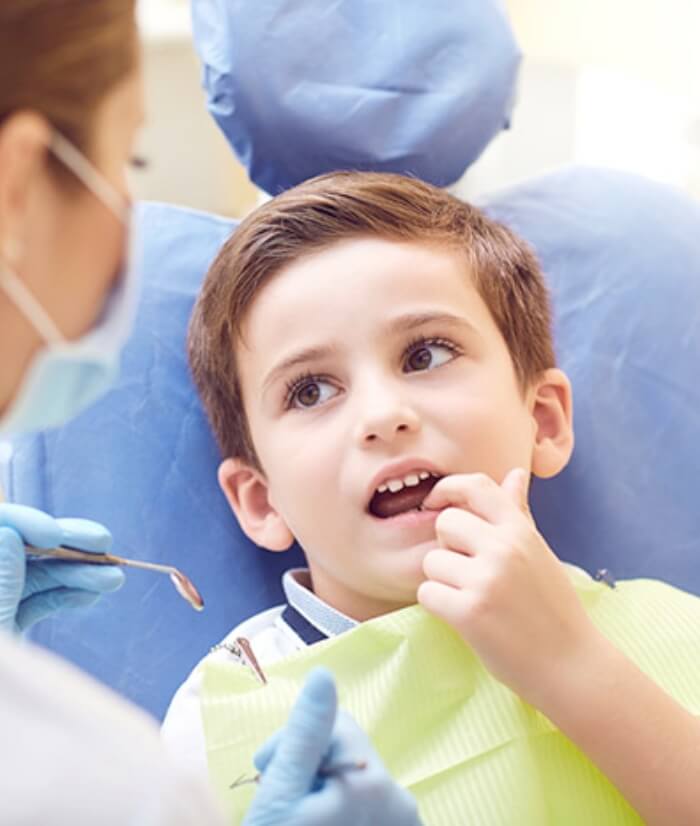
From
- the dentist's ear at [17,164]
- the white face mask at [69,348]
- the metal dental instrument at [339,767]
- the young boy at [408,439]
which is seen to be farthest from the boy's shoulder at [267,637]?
the dentist's ear at [17,164]

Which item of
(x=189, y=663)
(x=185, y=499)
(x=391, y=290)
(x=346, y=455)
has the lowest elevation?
(x=189, y=663)

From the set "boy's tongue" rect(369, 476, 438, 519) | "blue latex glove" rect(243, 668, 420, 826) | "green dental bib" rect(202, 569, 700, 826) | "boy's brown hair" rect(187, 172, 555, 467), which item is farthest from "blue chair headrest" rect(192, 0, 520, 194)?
"blue latex glove" rect(243, 668, 420, 826)

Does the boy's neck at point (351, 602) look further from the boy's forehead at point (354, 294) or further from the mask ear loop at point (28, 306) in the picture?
the mask ear loop at point (28, 306)

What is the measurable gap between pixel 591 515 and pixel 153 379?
58 cm

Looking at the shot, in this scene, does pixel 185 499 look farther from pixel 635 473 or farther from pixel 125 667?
pixel 635 473

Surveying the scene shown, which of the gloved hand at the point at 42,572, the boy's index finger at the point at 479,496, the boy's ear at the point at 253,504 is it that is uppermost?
the boy's index finger at the point at 479,496

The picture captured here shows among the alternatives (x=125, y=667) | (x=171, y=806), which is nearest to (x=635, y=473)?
(x=125, y=667)

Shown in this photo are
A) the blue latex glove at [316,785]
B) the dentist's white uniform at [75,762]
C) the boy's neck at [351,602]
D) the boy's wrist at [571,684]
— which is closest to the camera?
the dentist's white uniform at [75,762]

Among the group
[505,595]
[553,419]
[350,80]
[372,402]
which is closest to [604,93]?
[350,80]

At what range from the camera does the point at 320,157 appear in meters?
1.63

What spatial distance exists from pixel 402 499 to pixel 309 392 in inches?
6.2

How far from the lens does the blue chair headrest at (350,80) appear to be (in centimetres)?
158

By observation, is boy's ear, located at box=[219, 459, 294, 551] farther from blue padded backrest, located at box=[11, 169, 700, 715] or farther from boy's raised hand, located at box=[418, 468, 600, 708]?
boy's raised hand, located at box=[418, 468, 600, 708]

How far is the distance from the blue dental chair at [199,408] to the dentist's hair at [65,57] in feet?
2.57
